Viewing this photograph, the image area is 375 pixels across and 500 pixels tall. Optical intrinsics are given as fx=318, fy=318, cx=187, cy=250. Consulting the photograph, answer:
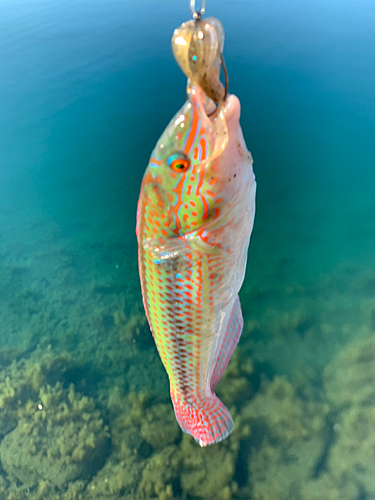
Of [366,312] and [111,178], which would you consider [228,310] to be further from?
[111,178]

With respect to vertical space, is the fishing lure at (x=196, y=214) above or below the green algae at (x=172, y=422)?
above

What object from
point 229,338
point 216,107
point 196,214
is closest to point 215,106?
point 216,107

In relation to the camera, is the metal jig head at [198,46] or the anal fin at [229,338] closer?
the metal jig head at [198,46]

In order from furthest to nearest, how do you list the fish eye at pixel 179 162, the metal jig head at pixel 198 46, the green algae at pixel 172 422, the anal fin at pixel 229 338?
1. the green algae at pixel 172 422
2. the anal fin at pixel 229 338
3. the fish eye at pixel 179 162
4. the metal jig head at pixel 198 46

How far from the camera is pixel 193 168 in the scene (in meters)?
0.86

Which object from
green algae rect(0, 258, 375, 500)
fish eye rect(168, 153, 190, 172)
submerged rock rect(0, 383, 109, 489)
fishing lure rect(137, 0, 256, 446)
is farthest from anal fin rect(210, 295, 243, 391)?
submerged rock rect(0, 383, 109, 489)

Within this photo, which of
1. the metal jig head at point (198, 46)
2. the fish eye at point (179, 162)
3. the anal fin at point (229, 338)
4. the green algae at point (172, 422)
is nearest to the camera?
the metal jig head at point (198, 46)

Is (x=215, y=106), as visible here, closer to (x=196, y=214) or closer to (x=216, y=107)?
(x=216, y=107)

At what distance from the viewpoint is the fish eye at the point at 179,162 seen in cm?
84

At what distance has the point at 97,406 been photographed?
8.85 ft

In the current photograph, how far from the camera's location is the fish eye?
2.76ft

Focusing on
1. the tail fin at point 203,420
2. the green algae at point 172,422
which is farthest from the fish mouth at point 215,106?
the green algae at point 172,422

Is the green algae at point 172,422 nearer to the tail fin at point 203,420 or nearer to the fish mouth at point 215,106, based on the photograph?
the tail fin at point 203,420

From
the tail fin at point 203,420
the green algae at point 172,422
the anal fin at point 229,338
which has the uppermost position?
the anal fin at point 229,338
